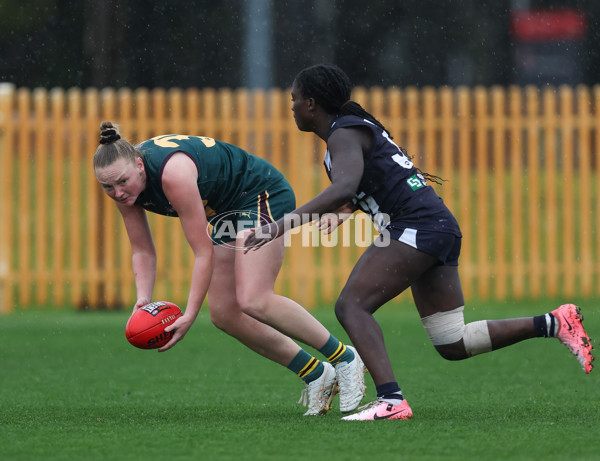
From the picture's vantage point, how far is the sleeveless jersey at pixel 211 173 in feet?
18.7

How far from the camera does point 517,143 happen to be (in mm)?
12398

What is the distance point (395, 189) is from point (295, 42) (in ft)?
88.6

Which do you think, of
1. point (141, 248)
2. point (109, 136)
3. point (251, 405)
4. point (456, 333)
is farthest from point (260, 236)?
point (251, 405)

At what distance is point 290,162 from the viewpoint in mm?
12336

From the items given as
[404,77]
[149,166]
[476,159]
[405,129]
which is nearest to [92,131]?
[405,129]

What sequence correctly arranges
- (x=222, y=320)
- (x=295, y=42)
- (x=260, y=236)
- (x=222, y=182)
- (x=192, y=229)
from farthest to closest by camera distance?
(x=295, y=42) < (x=222, y=320) < (x=222, y=182) < (x=192, y=229) < (x=260, y=236)

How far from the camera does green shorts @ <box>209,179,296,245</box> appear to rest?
603cm

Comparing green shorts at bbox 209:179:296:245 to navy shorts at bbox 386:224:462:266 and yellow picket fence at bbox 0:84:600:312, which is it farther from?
yellow picket fence at bbox 0:84:600:312

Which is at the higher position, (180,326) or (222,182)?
(222,182)

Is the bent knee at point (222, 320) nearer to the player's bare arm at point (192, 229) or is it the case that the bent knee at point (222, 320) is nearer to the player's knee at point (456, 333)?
the player's bare arm at point (192, 229)

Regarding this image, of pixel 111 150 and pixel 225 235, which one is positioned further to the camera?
pixel 225 235

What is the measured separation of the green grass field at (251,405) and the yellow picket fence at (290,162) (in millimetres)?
2057

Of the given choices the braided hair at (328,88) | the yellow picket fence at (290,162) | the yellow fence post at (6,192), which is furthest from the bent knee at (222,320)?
the yellow fence post at (6,192)

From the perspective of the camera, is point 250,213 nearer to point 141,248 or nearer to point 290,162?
point 141,248
